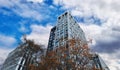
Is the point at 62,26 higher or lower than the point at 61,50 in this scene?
higher

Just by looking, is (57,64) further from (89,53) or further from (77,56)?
(89,53)

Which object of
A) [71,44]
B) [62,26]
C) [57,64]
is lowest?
[57,64]

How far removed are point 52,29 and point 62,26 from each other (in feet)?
40.4

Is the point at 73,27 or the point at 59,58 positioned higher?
the point at 73,27

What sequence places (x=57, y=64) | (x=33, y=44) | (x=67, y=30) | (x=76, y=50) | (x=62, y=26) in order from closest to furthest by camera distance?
(x=57, y=64)
(x=76, y=50)
(x=33, y=44)
(x=67, y=30)
(x=62, y=26)

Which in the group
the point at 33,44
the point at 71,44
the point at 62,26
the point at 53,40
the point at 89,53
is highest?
the point at 62,26

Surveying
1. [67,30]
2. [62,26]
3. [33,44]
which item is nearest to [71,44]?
[33,44]

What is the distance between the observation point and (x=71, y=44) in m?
22.5

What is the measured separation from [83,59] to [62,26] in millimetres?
75607

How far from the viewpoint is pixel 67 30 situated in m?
88.1

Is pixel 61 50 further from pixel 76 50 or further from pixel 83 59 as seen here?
pixel 83 59

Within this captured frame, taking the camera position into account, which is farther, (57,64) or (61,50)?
(61,50)

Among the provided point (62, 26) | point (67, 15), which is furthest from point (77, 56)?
point (67, 15)

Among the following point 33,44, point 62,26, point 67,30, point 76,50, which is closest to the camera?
point 76,50
